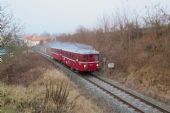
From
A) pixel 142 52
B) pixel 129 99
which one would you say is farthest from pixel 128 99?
pixel 142 52

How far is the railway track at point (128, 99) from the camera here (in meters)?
16.0

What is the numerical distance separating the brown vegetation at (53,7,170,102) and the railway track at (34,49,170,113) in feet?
5.03

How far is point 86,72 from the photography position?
32.6 metres

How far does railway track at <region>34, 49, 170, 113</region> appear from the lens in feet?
52.6

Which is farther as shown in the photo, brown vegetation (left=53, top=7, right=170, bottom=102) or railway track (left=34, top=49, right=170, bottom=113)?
brown vegetation (left=53, top=7, right=170, bottom=102)

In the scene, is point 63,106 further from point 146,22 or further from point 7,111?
point 146,22

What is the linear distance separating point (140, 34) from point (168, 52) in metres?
8.99

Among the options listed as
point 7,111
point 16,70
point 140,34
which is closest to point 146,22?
point 140,34

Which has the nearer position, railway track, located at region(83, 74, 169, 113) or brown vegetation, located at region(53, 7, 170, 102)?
railway track, located at region(83, 74, 169, 113)

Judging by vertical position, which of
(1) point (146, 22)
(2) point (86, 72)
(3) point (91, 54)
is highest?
(1) point (146, 22)

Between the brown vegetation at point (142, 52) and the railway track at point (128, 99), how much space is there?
5.03 ft

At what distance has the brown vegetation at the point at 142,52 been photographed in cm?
2234

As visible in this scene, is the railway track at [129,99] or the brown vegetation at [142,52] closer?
the railway track at [129,99]

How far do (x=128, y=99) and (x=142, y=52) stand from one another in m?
9.80
